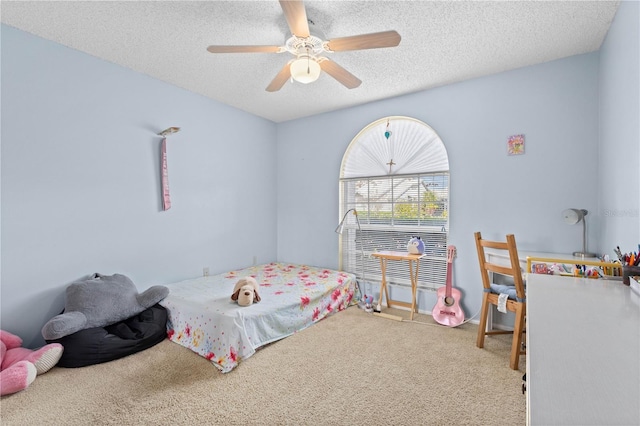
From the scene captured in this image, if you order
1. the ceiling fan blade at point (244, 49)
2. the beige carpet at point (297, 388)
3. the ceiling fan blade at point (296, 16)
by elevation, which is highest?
the ceiling fan blade at point (296, 16)

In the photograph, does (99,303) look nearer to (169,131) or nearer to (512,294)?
(169,131)

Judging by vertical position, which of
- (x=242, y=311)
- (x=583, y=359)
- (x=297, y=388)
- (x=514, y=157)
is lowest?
(x=297, y=388)

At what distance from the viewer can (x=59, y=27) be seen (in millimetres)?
2240

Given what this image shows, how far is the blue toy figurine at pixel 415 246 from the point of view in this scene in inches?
128

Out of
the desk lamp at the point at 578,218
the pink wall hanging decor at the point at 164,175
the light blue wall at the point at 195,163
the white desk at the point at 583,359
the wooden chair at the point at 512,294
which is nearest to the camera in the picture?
the white desk at the point at 583,359

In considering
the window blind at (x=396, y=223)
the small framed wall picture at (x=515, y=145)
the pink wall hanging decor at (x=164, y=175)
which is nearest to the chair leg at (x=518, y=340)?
the window blind at (x=396, y=223)

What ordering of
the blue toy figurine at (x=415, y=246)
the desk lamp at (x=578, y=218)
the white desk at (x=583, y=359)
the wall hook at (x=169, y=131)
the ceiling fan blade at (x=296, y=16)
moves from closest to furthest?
the white desk at (x=583, y=359), the ceiling fan blade at (x=296, y=16), the desk lamp at (x=578, y=218), the wall hook at (x=169, y=131), the blue toy figurine at (x=415, y=246)

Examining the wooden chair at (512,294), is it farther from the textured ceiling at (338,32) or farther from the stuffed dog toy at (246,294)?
the stuffed dog toy at (246,294)

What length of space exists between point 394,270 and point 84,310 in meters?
2.99

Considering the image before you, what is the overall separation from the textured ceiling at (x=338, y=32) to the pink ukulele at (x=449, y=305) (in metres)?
1.85

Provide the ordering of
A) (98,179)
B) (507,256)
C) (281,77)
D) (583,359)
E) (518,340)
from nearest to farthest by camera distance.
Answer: (583,359)
(518,340)
(281,77)
(507,256)
(98,179)

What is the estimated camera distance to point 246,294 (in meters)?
2.52

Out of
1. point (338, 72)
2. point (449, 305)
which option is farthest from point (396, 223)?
point (338, 72)

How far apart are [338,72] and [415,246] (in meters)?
1.94
